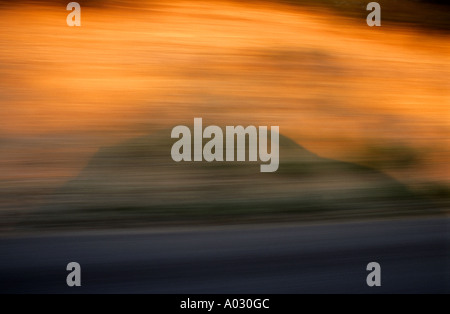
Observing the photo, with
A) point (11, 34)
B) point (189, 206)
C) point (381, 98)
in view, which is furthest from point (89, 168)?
point (381, 98)

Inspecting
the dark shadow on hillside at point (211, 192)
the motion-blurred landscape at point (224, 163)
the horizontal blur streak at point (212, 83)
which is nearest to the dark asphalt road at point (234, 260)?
the motion-blurred landscape at point (224, 163)

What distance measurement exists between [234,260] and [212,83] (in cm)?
170

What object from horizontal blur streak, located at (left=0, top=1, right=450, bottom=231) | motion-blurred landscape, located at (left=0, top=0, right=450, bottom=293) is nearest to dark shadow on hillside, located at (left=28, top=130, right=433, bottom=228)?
motion-blurred landscape, located at (left=0, top=0, right=450, bottom=293)

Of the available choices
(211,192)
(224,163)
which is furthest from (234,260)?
(224,163)

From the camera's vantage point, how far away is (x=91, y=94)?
3947 millimetres

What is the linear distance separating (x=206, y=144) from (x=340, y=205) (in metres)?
1.18

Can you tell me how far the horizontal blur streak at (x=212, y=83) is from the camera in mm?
3719

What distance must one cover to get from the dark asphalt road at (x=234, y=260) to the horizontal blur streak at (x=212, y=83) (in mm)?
494

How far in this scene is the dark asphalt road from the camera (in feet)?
9.87

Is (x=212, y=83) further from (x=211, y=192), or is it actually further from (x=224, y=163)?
(x=211, y=192)

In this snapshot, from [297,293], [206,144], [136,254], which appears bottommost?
[297,293]

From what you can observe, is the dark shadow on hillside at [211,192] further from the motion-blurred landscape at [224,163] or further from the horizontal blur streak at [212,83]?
the horizontal blur streak at [212,83]

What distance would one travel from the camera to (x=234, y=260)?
3.21m

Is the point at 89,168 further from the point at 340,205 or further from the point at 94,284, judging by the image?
the point at 340,205
